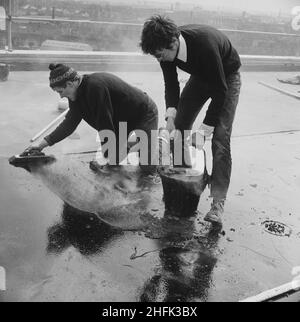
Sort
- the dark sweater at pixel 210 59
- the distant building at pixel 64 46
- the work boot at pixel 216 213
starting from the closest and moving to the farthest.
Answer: the dark sweater at pixel 210 59, the work boot at pixel 216 213, the distant building at pixel 64 46

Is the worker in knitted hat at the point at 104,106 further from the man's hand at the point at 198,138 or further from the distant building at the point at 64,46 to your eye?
the distant building at the point at 64,46

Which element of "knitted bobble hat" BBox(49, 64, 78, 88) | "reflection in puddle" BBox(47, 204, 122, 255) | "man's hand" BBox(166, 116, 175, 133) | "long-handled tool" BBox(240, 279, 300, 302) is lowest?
"reflection in puddle" BBox(47, 204, 122, 255)

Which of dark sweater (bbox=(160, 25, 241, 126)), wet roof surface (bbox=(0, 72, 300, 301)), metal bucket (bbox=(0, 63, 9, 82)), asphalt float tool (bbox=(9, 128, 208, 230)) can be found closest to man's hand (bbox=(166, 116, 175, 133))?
asphalt float tool (bbox=(9, 128, 208, 230))

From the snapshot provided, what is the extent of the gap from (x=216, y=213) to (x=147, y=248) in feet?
2.35

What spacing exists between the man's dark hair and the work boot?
4.60ft

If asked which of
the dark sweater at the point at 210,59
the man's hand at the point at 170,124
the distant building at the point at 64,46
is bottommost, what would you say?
the distant building at the point at 64,46

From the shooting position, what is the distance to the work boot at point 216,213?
3332 mm

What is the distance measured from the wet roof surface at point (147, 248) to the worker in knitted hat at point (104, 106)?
0.75 m

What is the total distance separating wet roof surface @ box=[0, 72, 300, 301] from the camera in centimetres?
256

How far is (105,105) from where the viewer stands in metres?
3.64

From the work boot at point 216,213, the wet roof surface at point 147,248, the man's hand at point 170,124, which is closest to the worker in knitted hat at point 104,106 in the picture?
the man's hand at point 170,124

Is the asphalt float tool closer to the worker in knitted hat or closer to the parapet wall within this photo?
the worker in knitted hat

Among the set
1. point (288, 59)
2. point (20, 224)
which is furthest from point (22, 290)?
point (288, 59)
